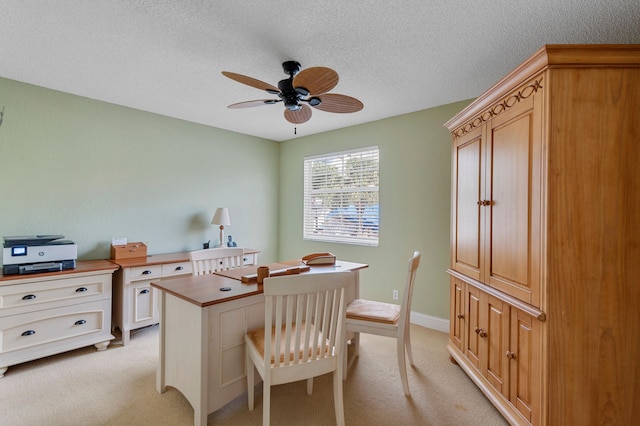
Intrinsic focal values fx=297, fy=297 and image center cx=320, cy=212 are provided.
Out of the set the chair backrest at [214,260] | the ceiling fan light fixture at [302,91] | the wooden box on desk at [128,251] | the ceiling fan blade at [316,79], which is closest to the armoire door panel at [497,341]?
the ceiling fan blade at [316,79]

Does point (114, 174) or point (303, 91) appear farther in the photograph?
point (114, 174)

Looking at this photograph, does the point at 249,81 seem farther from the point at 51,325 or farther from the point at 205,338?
the point at 51,325

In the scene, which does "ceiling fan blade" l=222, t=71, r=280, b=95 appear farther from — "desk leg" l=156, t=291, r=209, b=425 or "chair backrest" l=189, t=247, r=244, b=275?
"chair backrest" l=189, t=247, r=244, b=275

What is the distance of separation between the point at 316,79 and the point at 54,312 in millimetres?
2930

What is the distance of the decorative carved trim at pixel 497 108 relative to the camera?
1.65 m

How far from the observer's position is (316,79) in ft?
6.04

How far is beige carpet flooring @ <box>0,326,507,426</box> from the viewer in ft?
6.21

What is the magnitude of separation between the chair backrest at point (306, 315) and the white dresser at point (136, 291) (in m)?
1.98

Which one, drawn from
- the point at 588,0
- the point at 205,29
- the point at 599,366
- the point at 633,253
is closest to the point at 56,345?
the point at 205,29

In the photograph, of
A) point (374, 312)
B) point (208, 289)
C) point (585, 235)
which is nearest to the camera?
point (585, 235)

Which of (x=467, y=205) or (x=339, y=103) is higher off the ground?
(x=339, y=103)

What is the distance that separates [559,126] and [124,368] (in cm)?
350

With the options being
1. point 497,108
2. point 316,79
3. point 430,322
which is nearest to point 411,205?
point 430,322

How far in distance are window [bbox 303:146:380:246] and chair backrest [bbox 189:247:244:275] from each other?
1.74 m
